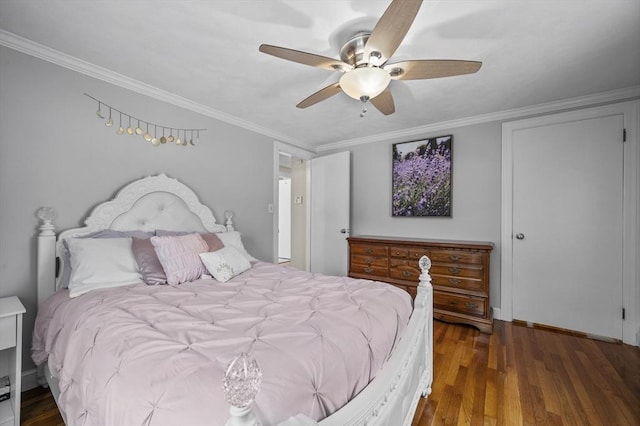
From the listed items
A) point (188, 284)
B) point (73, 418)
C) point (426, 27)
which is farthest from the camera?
point (188, 284)

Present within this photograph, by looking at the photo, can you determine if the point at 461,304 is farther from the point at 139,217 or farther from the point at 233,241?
the point at 139,217

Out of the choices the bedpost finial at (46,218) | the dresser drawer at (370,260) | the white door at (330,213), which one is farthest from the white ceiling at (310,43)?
the dresser drawer at (370,260)

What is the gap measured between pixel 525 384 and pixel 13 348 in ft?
10.6

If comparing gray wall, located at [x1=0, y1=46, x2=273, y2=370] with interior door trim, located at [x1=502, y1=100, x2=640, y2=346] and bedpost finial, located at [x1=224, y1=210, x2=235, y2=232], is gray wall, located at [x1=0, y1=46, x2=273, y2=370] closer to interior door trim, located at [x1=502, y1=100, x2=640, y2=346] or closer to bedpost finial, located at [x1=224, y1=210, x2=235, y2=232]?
bedpost finial, located at [x1=224, y1=210, x2=235, y2=232]

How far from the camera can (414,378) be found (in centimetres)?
143

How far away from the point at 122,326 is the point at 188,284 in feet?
2.32

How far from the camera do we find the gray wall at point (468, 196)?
9.98 feet

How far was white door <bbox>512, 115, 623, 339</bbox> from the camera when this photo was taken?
8.25 ft

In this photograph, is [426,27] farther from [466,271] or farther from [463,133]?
[466,271]

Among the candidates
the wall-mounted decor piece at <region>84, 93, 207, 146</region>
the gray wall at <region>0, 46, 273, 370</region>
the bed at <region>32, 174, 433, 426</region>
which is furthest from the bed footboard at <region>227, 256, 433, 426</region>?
the wall-mounted decor piece at <region>84, 93, 207, 146</region>

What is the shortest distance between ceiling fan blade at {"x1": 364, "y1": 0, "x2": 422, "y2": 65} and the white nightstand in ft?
7.92

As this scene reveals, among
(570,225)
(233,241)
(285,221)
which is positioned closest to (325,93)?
(233,241)

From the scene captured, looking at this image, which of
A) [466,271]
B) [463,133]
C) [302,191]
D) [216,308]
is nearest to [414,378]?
[216,308]

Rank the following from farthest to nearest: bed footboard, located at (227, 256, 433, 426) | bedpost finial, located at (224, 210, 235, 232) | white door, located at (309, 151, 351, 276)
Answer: white door, located at (309, 151, 351, 276) → bedpost finial, located at (224, 210, 235, 232) → bed footboard, located at (227, 256, 433, 426)
